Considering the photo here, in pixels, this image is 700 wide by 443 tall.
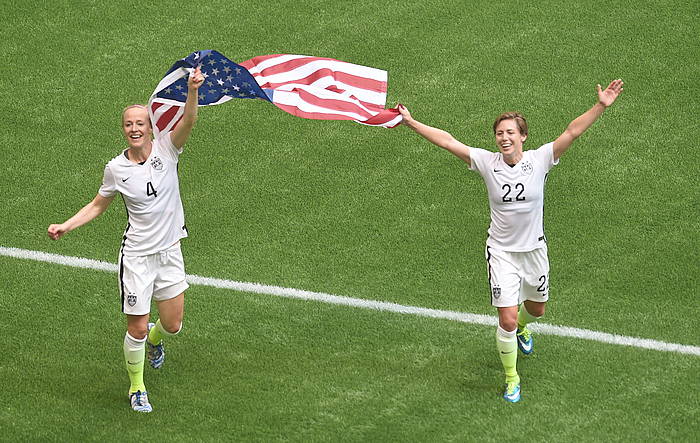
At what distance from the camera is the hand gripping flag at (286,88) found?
10.8 meters

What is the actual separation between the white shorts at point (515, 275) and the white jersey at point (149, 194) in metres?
2.58

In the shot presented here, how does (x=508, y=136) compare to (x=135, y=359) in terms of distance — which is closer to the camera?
(x=508, y=136)

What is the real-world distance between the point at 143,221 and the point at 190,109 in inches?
38.3

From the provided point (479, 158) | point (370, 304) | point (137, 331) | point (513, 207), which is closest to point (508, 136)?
point (479, 158)

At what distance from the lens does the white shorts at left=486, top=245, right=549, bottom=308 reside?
34.8 feet

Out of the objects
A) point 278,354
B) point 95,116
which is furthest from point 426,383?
point 95,116

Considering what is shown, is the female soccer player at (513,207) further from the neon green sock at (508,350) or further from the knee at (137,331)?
the knee at (137,331)

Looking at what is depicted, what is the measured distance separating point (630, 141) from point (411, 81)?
279 centimetres

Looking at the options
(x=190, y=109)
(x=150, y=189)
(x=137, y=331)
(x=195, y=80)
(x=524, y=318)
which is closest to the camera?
(x=195, y=80)

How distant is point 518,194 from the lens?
10.5 metres

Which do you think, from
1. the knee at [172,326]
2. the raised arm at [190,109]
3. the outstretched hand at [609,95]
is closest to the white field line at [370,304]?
the knee at [172,326]

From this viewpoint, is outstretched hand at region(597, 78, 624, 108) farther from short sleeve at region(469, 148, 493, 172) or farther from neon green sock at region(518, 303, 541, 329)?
neon green sock at region(518, 303, 541, 329)

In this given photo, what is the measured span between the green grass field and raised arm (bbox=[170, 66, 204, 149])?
2113 mm

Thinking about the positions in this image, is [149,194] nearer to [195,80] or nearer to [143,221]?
[143,221]
